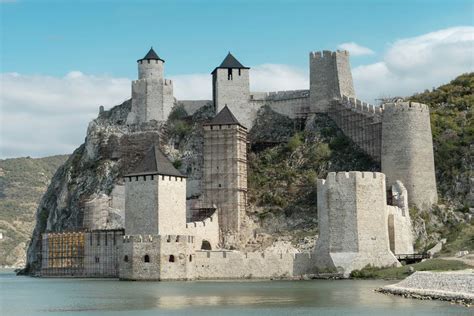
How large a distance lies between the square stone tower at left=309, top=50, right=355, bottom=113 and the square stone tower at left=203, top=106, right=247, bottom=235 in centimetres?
667

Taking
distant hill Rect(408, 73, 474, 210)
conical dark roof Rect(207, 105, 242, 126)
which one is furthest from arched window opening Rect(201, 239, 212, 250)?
distant hill Rect(408, 73, 474, 210)

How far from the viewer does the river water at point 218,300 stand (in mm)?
33344

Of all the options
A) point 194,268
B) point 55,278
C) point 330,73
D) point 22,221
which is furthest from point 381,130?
point 22,221

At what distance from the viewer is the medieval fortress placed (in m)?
50.3

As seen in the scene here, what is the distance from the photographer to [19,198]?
143875mm

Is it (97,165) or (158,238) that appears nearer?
(158,238)

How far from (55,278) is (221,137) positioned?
13251mm

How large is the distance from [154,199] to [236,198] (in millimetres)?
10957

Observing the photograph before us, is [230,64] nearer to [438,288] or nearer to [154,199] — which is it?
[154,199]

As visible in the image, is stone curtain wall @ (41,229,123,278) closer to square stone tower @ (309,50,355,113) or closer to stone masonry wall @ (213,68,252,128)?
stone masonry wall @ (213,68,252,128)

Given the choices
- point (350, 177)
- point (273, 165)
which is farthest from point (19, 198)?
point (350, 177)

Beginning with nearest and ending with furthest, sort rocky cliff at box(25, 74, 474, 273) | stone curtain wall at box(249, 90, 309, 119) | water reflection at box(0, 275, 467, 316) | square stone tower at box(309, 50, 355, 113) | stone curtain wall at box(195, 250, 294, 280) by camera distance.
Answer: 1. water reflection at box(0, 275, 467, 316)
2. stone curtain wall at box(195, 250, 294, 280)
3. rocky cliff at box(25, 74, 474, 273)
4. square stone tower at box(309, 50, 355, 113)
5. stone curtain wall at box(249, 90, 309, 119)

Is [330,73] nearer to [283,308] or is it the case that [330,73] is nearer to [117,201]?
[117,201]

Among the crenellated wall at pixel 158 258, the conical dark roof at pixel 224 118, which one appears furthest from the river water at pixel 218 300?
the conical dark roof at pixel 224 118
